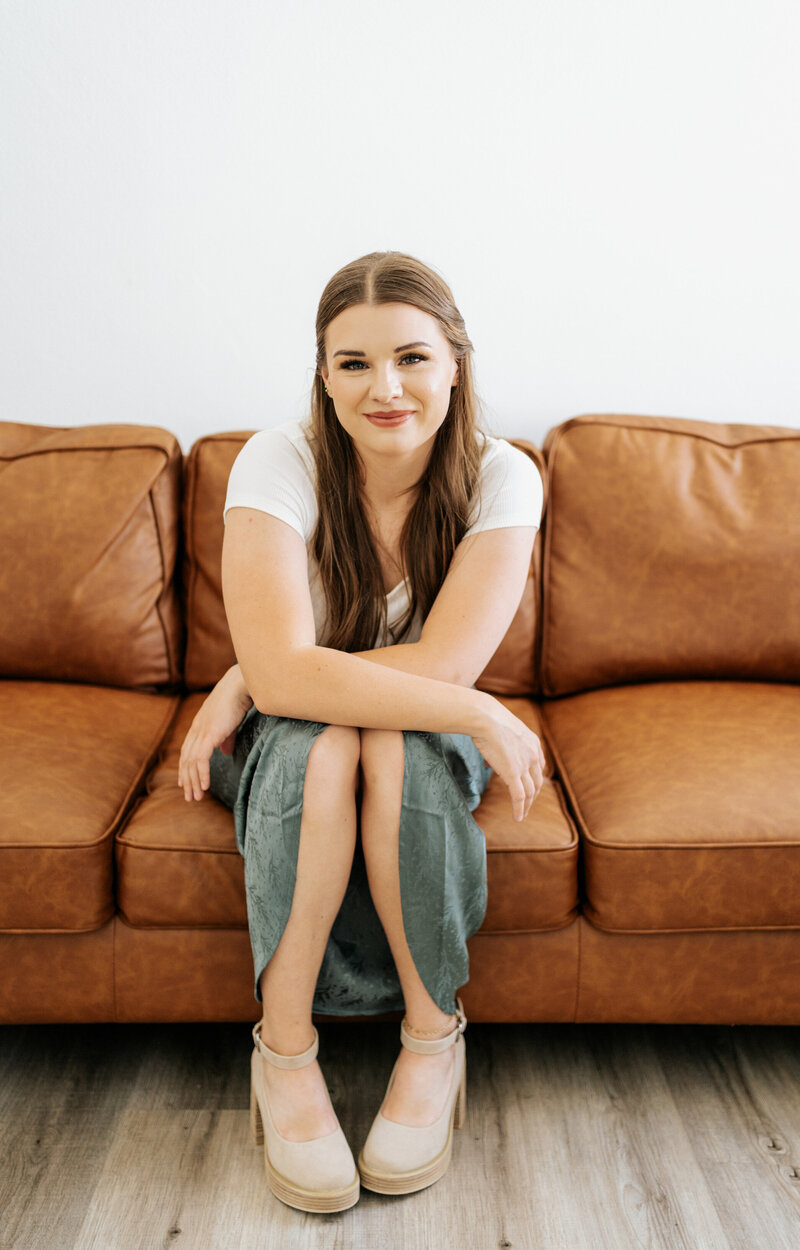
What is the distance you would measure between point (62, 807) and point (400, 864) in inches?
18.7

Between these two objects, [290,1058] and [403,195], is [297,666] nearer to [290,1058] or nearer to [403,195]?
[290,1058]

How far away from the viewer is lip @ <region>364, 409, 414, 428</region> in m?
1.31

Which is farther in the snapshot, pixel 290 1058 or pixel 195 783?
Answer: pixel 195 783

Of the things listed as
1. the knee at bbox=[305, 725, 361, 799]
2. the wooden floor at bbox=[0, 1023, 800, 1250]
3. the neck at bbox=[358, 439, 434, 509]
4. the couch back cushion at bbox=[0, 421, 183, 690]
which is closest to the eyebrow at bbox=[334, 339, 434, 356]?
the neck at bbox=[358, 439, 434, 509]

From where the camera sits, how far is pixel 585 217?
1.95 metres

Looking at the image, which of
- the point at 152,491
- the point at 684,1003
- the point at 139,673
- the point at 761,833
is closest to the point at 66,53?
the point at 152,491

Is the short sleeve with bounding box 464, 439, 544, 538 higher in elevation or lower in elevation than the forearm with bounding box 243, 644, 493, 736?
higher

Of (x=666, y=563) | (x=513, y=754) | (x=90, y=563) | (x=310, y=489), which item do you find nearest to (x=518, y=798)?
(x=513, y=754)

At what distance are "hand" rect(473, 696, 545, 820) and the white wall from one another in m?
0.97

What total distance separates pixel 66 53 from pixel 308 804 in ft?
5.21

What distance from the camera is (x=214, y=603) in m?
1.79

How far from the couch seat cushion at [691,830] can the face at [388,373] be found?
574 mm

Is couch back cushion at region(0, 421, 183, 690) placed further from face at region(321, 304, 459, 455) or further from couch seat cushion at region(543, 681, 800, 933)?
couch seat cushion at region(543, 681, 800, 933)

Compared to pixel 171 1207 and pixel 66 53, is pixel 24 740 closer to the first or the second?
pixel 171 1207
